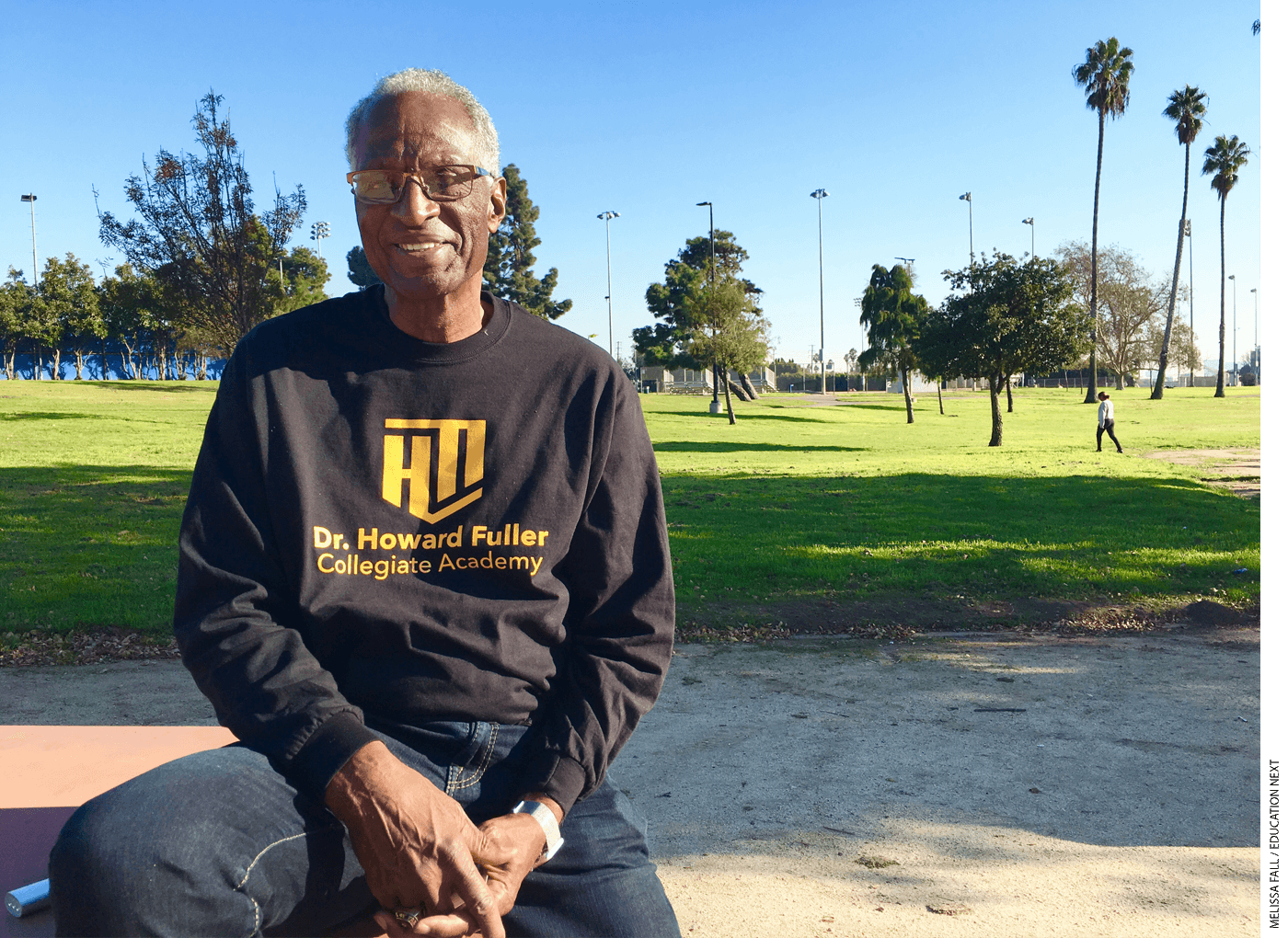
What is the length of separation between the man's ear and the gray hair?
0.11 feet

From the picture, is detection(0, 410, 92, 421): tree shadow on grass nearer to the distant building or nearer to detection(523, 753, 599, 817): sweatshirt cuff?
detection(523, 753, 599, 817): sweatshirt cuff

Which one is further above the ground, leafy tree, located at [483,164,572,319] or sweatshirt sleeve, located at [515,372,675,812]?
leafy tree, located at [483,164,572,319]

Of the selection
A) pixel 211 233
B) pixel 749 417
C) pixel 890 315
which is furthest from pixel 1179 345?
pixel 211 233

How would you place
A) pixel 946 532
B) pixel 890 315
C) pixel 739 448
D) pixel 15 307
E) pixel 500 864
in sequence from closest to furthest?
pixel 500 864 < pixel 946 532 < pixel 739 448 < pixel 890 315 < pixel 15 307

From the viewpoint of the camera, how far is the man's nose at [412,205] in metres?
2.21

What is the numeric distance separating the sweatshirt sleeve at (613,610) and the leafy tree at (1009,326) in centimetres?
2841

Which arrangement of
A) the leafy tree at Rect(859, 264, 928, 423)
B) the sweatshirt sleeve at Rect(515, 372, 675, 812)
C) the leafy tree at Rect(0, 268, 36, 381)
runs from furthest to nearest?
the leafy tree at Rect(0, 268, 36, 381)
the leafy tree at Rect(859, 264, 928, 423)
the sweatshirt sleeve at Rect(515, 372, 675, 812)

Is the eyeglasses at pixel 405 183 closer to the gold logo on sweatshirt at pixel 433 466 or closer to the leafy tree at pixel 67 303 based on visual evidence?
the gold logo on sweatshirt at pixel 433 466

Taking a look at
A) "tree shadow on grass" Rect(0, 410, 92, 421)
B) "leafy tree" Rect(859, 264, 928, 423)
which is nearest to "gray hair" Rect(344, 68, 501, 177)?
"tree shadow on grass" Rect(0, 410, 92, 421)

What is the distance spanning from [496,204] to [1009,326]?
29.2 metres

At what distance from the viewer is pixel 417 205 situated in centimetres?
221

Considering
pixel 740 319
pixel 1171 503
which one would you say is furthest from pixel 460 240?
pixel 740 319

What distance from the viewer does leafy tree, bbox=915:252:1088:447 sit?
1148 inches

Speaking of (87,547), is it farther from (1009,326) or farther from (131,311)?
(131,311)
